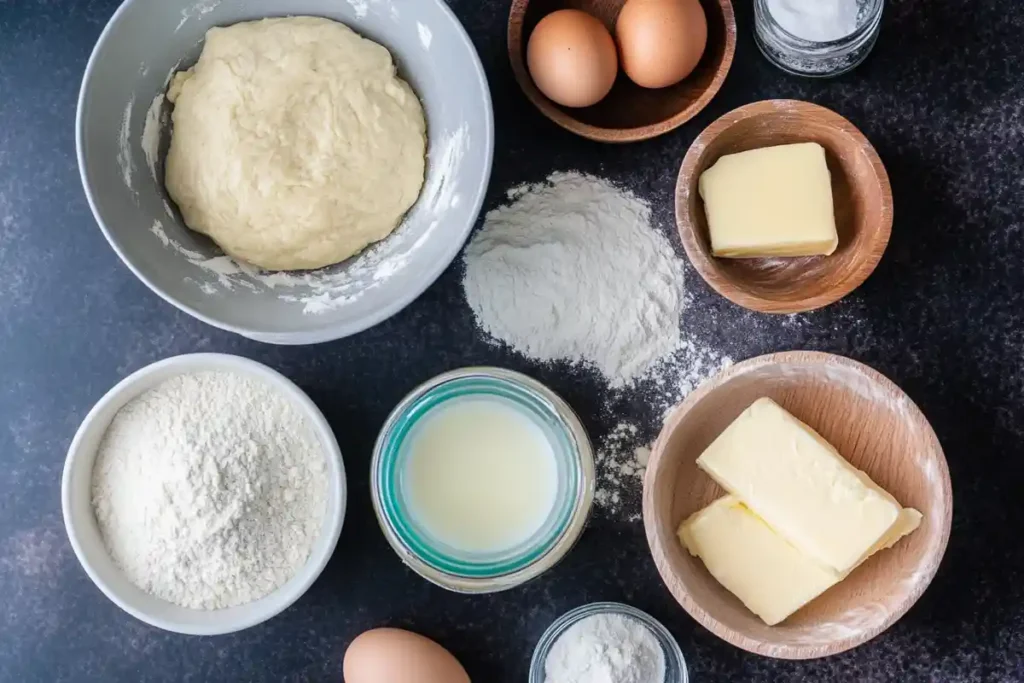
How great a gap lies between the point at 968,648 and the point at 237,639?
1.05 metres

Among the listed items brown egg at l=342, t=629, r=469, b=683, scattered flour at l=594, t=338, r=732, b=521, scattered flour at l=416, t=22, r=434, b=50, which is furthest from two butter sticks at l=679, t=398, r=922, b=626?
scattered flour at l=416, t=22, r=434, b=50

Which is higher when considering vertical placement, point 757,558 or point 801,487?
point 801,487

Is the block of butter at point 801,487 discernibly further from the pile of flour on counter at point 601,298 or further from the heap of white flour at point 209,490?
the heap of white flour at point 209,490

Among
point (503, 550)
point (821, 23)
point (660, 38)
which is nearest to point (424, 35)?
point (660, 38)

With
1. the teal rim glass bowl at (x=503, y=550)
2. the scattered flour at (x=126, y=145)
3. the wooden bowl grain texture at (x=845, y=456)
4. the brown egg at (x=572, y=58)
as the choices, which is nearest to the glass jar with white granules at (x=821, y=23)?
the brown egg at (x=572, y=58)

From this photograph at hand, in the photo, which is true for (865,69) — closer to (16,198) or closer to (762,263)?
(762,263)

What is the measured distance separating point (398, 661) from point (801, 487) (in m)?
0.57

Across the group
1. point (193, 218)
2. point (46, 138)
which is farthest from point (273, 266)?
point (46, 138)

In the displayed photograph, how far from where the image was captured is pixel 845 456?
1415 mm

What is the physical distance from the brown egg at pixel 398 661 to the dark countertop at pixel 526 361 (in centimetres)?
8

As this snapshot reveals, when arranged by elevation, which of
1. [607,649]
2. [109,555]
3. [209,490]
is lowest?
[607,649]

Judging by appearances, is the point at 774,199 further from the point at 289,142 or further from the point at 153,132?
the point at 153,132

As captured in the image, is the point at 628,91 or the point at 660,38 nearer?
the point at 660,38

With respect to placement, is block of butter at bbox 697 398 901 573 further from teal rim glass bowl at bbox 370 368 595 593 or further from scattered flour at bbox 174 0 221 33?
scattered flour at bbox 174 0 221 33
